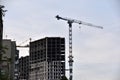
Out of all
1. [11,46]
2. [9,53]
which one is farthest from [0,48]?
[11,46]

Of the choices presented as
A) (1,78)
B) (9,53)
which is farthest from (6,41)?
(1,78)

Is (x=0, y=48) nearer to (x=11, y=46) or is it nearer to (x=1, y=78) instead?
(x=1, y=78)

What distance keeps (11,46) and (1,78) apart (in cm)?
14293

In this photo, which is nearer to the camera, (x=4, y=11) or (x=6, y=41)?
(x=4, y=11)

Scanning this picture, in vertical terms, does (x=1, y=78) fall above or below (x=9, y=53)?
below

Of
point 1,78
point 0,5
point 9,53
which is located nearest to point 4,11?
point 0,5

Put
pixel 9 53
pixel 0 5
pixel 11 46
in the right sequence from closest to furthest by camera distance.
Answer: pixel 0 5 < pixel 9 53 < pixel 11 46

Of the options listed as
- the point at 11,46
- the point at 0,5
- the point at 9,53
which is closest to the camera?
the point at 0,5

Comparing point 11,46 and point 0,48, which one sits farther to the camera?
point 11,46

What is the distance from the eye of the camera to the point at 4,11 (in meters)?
56.4

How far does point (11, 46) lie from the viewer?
199500 millimetres

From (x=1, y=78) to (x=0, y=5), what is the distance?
8545 mm

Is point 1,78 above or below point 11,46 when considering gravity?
below

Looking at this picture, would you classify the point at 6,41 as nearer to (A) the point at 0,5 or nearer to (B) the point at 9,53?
(B) the point at 9,53
